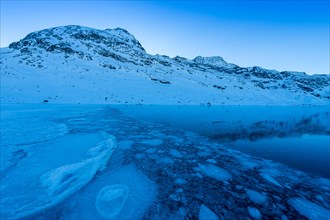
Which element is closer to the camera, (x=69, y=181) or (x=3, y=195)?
(x=3, y=195)

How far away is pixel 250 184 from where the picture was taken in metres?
4.09

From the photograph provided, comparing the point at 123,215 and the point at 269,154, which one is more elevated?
the point at 123,215

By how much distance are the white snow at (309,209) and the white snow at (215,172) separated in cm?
122

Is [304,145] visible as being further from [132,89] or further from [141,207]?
[132,89]

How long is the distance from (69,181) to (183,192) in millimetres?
2141

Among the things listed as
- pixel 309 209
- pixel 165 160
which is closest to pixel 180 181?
pixel 165 160

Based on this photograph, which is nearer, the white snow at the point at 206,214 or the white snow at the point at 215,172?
the white snow at the point at 206,214

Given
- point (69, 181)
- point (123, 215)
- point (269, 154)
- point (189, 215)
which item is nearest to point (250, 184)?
point (189, 215)

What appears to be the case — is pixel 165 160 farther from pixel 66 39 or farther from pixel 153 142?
pixel 66 39

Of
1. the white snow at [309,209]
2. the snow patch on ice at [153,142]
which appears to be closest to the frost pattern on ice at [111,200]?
the white snow at [309,209]

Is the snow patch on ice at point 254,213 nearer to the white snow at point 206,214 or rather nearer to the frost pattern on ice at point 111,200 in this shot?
the white snow at point 206,214

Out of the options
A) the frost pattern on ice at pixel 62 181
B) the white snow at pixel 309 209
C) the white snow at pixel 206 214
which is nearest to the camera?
the white snow at pixel 206 214

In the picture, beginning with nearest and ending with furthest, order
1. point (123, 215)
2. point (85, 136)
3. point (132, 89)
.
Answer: point (123, 215) → point (85, 136) → point (132, 89)

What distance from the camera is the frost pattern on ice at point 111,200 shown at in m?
2.98
